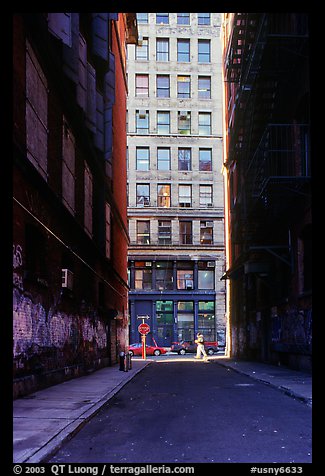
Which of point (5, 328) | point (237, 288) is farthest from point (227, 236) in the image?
point (5, 328)

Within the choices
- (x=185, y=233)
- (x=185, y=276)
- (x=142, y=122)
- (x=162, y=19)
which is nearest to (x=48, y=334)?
(x=185, y=276)

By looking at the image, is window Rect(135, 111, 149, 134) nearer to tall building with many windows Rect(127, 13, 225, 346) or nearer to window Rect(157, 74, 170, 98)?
tall building with many windows Rect(127, 13, 225, 346)

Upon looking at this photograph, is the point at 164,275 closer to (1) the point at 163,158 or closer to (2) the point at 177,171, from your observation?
(2) the point at 177,171

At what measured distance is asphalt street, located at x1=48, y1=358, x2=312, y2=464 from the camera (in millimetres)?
6922

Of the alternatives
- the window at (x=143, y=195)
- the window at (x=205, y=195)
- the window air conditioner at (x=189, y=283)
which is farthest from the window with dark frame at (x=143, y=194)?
the window air conditioner at (x=189, y=283)

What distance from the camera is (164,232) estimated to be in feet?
204

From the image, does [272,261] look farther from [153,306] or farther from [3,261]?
[153,306]

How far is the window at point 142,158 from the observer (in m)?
62.9

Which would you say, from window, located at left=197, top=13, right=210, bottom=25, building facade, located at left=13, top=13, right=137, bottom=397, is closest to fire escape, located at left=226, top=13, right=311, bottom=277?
building facade, located at left=13, top=13, right=137, bottom=397

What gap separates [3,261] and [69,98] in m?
13.6

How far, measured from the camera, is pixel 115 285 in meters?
35.1

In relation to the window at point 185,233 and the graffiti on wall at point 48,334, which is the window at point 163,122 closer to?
the window at point 185,233

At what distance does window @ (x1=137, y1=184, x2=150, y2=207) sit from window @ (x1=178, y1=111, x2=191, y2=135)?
23.1 ft

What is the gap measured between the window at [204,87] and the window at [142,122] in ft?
20.3
